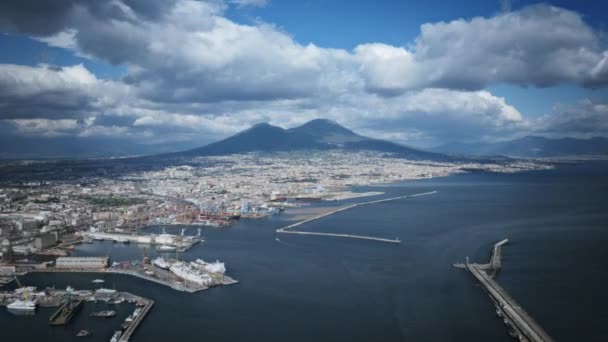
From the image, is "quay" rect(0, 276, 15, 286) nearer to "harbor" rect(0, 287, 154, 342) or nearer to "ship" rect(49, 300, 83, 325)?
"harbor" rect(0, 287, 154, 342)

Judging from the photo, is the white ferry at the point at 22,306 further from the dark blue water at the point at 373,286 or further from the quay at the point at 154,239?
the quay at the point at 154,239

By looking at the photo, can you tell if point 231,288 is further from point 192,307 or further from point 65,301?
point 65,301

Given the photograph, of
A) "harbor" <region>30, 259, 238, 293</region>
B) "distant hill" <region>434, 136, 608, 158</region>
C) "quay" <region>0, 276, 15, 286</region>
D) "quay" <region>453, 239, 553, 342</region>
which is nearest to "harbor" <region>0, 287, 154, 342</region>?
"quay" <region>0, 276, 15, 286</region>

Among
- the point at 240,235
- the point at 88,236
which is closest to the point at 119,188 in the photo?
the point at 88,236

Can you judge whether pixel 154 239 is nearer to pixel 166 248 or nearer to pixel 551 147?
pixel 166 248

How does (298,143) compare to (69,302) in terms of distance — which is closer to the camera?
(69,302)

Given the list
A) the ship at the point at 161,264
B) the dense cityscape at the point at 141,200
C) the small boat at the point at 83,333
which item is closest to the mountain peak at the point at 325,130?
the dense cityscape at the point at 141,200

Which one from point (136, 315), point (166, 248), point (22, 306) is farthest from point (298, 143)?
point (136, 315)
